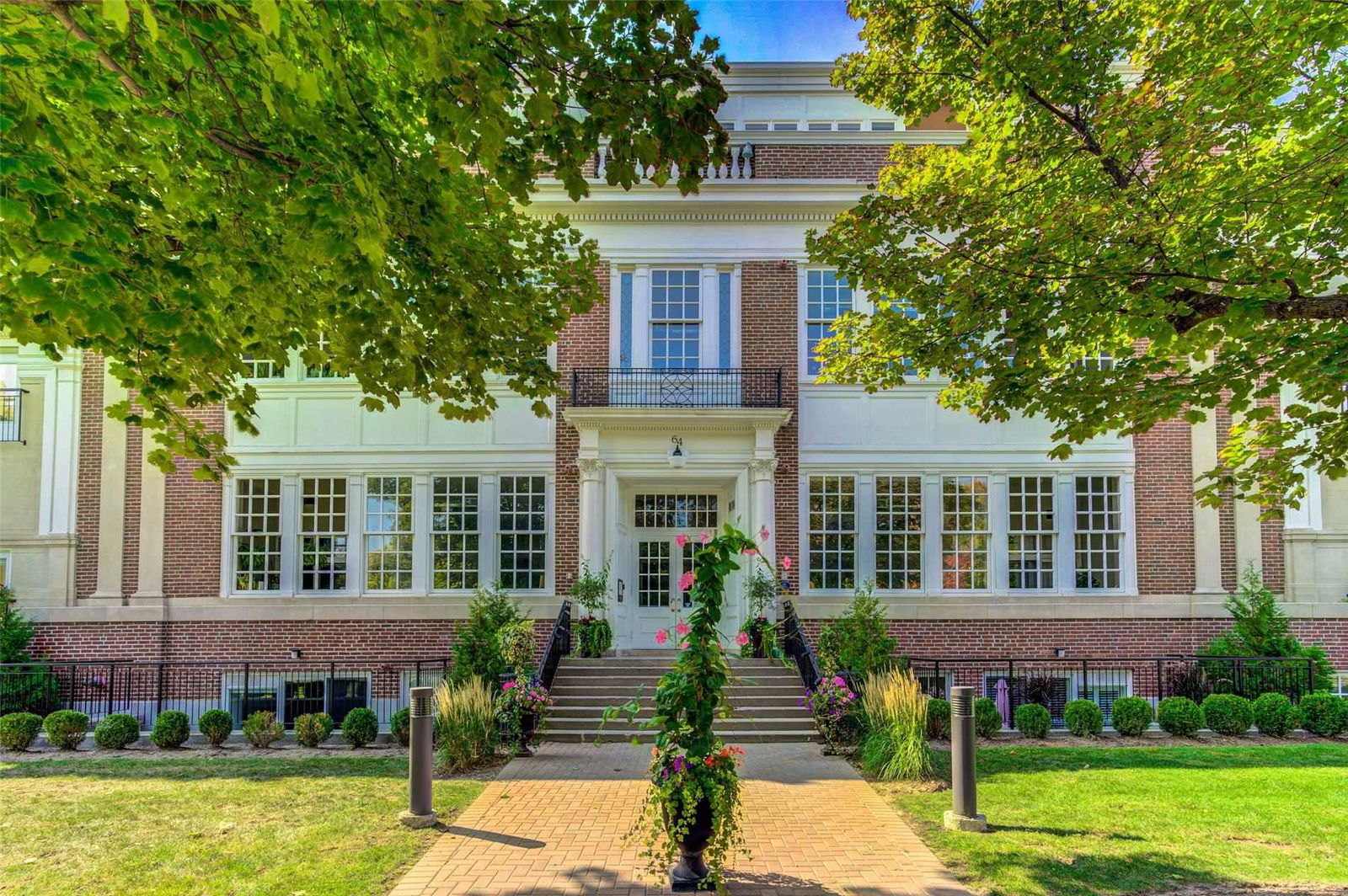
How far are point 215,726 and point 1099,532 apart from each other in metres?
14.5

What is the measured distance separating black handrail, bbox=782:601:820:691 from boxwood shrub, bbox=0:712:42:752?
10.2 m

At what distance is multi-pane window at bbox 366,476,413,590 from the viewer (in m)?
14.6

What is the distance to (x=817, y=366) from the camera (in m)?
14.8

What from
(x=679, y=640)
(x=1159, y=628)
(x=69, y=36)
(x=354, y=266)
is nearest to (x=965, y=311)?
(x=679, y=640)

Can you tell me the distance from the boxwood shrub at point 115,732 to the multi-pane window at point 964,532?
1278 cm

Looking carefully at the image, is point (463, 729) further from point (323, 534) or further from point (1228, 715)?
point (1228, 715)

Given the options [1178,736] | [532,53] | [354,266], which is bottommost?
[1178,736]

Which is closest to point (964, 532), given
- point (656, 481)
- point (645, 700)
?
point (656, 481)

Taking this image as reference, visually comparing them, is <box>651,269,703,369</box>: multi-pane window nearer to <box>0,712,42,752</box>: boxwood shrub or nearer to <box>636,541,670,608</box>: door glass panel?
<box>636,541,670,608</box>: door glass panel

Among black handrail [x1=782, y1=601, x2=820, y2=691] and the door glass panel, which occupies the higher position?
the door glass panel

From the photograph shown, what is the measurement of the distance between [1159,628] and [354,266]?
1442 centimetres

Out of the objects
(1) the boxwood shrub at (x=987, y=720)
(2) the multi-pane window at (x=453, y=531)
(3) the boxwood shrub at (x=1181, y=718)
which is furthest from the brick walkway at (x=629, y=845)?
(2) the multi-pane window at (x=453, y=531)

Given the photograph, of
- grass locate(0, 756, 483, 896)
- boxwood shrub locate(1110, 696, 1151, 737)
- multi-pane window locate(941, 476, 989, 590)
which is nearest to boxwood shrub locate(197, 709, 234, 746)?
grass locate(0, 756, 483, 896)

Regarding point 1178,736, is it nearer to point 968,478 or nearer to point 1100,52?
point 968,478
